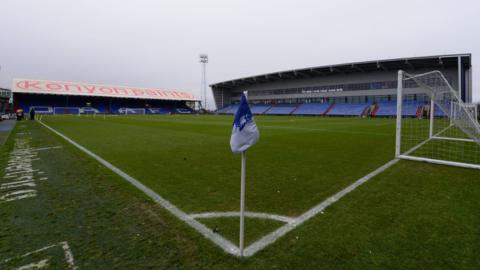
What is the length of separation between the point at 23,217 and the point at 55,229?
763 mm

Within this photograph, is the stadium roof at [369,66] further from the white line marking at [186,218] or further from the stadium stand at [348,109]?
the white line marking at [186,218]

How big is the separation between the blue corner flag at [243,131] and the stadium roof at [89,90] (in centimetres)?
7410

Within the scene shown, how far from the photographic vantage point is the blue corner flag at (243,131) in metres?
2.35

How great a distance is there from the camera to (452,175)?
17.7ft

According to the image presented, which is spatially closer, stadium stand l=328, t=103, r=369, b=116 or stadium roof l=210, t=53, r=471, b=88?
stadium roof l=210, t=53, r=471, b=88

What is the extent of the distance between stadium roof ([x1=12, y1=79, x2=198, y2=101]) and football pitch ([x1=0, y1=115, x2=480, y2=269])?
229 ft

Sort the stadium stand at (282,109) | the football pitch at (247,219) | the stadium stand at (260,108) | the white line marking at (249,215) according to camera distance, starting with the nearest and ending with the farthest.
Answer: the football pitch at (247,219) → the white line marking at (249,215) → the stadium stand at (282,109) → the stadium stand at (260,108)

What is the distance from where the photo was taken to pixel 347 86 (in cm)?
5919

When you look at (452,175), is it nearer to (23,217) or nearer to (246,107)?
(246,107)

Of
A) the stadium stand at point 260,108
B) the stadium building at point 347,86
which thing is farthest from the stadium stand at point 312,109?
the stadium stand at point 260,108

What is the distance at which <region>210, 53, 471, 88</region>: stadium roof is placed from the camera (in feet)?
142

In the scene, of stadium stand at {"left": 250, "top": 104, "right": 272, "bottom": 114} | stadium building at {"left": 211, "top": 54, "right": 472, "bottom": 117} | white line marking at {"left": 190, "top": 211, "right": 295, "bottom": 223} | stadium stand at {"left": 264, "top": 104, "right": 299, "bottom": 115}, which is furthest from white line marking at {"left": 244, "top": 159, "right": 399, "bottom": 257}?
stadium stand at {"left": 250, "top": 104, "right": 272, "bottom": 114}

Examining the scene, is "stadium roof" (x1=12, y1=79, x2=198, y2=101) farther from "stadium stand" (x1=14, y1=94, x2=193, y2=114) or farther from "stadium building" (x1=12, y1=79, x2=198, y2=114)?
"stadium stand" (x1=14, y1=94, x2=193, y2=114)

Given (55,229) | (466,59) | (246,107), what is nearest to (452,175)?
(246,107)
